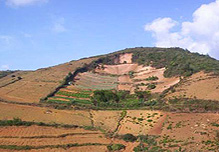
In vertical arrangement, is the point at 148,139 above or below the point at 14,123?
below

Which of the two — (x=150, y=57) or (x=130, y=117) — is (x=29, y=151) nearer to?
(x=130, y=117)

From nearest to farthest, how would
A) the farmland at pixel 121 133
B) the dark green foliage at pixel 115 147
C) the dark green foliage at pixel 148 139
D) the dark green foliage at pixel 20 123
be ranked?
1. the farmland at pixel 121 133
2. the dark green foliage at pixel 115 147
3. the dark green foliage at pixel 148 139
4. the dark green foliage at pixel 20 123

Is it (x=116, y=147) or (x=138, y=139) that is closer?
(x=116, y=147)

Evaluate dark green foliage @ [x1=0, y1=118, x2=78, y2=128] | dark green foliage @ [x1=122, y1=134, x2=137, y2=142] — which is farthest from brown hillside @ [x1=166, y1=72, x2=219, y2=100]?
dark green foliage @ [x1=0, y1=118, x2=78, y2=128]

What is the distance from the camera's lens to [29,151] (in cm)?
3319

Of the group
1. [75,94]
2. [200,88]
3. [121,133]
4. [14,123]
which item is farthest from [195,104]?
[75,94]

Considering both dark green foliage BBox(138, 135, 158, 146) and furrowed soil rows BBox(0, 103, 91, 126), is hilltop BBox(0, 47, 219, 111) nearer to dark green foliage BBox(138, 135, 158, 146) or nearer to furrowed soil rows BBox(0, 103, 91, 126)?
furrowed soil rows BBox(0, 103, 91, 126)

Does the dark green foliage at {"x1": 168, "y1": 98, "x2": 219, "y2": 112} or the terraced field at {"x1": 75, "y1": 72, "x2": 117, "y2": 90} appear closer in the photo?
the dark green foliage at {"x1": 168, "y1": 98, "x2": 219, "y2": 112}

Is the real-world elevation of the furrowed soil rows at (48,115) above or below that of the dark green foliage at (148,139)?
above

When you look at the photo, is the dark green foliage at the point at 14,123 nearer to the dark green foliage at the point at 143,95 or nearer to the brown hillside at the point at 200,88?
the brown hillside at the point at 200,88

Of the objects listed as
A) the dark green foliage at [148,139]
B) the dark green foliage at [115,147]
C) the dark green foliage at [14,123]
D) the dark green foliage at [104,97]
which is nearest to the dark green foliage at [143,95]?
the dark green foliage at [104,97]

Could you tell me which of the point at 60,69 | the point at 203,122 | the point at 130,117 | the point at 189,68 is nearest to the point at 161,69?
the point at 189,68

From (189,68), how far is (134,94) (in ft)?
81.2

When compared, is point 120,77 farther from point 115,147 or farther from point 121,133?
point 115,147
